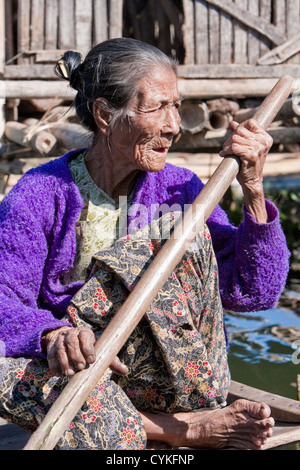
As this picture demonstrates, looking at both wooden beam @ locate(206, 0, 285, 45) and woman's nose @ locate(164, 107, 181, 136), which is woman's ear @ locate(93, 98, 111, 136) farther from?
wooden beam @ locate(206, 0, 285, 45)

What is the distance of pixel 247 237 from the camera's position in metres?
2.46

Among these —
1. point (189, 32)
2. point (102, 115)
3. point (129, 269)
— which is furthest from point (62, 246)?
point (189, 32)

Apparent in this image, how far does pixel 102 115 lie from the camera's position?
8.30ft

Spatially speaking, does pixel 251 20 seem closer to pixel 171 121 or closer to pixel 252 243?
pixel 171 121

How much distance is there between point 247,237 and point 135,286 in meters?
0.56

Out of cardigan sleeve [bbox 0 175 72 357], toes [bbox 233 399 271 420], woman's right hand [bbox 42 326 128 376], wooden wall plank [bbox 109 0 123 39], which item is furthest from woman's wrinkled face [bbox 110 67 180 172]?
wooden wall plank [bbox 109 0 123 39]

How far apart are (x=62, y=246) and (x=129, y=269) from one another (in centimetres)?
36

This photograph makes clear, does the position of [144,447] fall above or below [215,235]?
below

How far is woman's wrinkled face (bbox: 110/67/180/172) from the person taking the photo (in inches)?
95.1

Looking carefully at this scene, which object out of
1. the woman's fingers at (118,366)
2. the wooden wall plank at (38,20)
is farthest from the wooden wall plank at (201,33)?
the woman's fingers at (118,366)

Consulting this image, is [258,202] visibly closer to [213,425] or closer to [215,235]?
[215,235]

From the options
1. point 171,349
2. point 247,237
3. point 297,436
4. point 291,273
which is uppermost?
point 247,237

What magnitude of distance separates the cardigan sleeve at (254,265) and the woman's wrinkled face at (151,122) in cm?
38
